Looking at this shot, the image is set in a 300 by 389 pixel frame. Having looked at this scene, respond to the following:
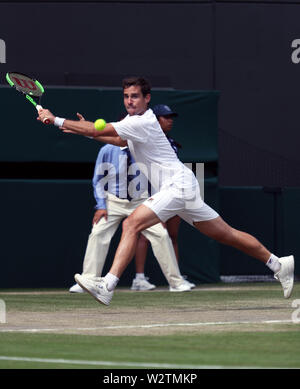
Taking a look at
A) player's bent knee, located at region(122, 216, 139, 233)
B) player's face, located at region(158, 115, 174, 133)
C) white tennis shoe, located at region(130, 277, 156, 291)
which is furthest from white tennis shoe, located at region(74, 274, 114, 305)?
white tennis shoe, located at region(130, 277, 156, 291)

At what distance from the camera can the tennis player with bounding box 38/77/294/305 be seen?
1039 centimetres

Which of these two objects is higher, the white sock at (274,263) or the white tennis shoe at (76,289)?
the white sock at (274,263)

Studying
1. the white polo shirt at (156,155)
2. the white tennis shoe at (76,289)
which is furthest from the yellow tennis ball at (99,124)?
the white tennis shoe at (76,289)

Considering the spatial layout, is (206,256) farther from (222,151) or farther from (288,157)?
(288,157)

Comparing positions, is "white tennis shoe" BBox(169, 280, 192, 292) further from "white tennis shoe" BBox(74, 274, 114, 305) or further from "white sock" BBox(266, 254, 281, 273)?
"white tennis shoe" BBox(74, 274, 114, 305)

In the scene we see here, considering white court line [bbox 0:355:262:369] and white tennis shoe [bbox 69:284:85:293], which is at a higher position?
white court line [bbox 0:355:262:369]

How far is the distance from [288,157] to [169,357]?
11.9 metres

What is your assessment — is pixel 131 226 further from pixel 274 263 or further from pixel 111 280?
pixel 274 263

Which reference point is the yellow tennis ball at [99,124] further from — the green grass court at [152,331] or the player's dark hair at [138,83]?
the green grass court at [152,331]

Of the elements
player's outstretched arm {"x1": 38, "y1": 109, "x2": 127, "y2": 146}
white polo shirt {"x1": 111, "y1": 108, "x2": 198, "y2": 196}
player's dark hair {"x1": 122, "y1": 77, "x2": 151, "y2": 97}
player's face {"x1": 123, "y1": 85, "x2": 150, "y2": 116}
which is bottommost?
white polo shirt {"x1": 111, "y1": 108, "x2": 198, "y2": 196}

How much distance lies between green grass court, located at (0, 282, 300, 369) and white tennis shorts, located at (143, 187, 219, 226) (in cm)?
89

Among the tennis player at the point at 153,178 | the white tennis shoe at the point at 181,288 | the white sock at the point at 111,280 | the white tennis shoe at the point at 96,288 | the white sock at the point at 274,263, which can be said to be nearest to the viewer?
the white tennis shoe at the point at 96,288

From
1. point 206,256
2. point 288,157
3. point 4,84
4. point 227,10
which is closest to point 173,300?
point 206,256

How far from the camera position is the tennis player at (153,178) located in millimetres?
10391
